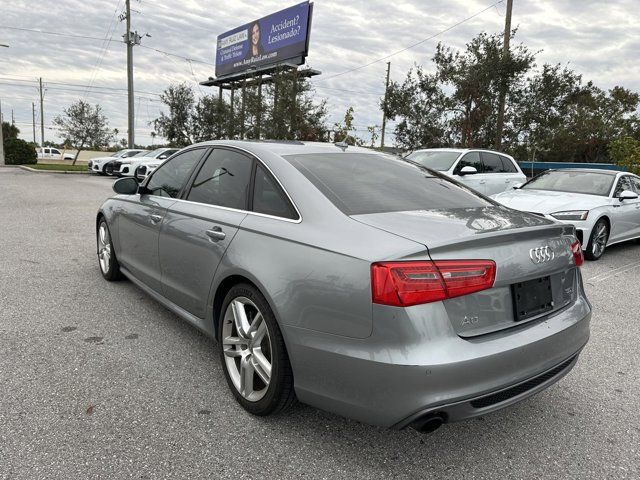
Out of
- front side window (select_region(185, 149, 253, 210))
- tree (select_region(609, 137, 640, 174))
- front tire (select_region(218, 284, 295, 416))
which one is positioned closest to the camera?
front tire (select_region(218, 284, 295, 416))

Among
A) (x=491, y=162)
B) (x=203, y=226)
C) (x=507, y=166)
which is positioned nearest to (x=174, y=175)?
(x=203, y=226)

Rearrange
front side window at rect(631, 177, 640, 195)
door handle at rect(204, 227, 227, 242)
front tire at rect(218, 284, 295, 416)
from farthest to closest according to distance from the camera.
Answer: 1. front side window at rect(631, 177, 640, 195)
2. door handle at rect(204, 227, 227, 242)
3. front tire at rect(218, 284, 295, 416)

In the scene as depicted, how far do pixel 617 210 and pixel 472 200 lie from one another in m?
5.98

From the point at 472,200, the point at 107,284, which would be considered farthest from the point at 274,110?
the point at 472,200

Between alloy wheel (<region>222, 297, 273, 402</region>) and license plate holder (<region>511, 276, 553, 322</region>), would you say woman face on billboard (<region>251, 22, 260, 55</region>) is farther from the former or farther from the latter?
license plate holder (<region>511, 276, 553, 322</region>)

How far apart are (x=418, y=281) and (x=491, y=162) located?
1060 cm

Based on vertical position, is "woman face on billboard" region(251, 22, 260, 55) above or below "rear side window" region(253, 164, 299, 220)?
above

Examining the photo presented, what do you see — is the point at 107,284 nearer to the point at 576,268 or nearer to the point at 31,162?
the point at 576,268

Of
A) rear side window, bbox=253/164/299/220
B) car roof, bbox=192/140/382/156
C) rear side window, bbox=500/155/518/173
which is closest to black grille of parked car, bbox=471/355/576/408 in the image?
rear side window, bbox=253/164/299/220

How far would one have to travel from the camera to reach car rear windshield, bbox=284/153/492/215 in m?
2.66

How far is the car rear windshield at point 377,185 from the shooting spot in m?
2.66

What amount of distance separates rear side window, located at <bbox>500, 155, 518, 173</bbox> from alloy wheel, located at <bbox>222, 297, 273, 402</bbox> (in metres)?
10.7

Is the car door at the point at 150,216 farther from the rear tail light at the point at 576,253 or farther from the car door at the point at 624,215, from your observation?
the car door at the point at 624,215

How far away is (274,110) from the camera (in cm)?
2562
